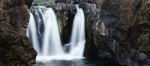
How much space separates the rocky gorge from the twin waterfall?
529 millimetres

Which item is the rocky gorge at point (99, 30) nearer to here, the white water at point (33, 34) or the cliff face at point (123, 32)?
the cliff face at point (123, 32)

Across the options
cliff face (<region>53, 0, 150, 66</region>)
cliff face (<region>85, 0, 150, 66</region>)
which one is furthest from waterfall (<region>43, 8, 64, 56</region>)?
cliff face (<region>85, 0, 150, 66</region>)

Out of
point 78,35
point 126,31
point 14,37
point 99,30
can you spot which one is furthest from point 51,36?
point 14,37

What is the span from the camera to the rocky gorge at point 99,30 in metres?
15.9

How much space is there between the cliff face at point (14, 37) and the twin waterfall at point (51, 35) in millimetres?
18688

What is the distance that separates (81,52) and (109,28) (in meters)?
6.28

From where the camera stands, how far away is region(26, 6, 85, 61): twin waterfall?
3712 cm

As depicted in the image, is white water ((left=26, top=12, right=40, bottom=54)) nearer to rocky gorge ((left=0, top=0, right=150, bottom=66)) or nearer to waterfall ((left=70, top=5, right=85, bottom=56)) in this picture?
rocky gorge ((left=0, top=0, right=150, bottom=66))

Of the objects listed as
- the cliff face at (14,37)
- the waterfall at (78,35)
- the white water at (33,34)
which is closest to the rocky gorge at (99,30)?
the cliff face at (14,37)

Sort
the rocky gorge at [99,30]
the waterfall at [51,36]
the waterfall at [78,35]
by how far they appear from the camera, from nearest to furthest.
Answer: the rocky gorge at [99,30] → the waterfall at [51,36] → the waterfall at [78,35]

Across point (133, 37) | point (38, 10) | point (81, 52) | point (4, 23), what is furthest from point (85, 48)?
point (4, 23)

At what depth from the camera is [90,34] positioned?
38031 millimetres

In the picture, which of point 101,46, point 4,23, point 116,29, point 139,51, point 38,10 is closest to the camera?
point 4,23

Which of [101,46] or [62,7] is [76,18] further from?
[101,46]
